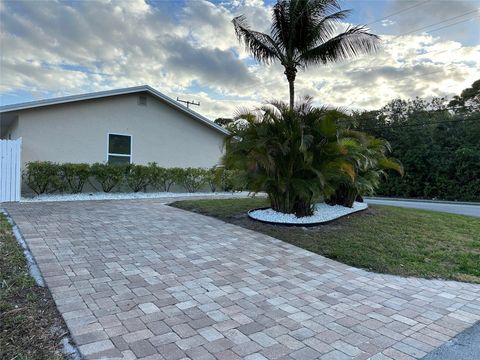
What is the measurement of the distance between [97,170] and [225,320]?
9.83 meters

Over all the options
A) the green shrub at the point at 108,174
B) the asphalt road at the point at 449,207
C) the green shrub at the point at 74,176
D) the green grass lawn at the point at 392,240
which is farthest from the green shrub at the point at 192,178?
the asphalt road at the point at 449,207

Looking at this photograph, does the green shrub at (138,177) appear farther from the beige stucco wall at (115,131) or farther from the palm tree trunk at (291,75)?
the palm tree trunk at (291,75)

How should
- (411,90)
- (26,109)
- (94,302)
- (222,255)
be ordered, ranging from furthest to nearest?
(411,90), (26,109), (222,255), (94,302)

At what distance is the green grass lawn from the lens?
522cm

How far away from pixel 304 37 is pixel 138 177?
857 centimetres

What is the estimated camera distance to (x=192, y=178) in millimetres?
14188

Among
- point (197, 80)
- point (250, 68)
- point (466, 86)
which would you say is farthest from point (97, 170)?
point (466, 86)

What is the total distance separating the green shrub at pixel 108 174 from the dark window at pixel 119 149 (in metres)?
1.25

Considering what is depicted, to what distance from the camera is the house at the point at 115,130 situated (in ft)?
38.7

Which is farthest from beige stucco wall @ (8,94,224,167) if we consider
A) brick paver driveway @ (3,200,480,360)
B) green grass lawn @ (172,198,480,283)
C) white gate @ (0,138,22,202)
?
brick paver driveway @ (3,200,480,360)

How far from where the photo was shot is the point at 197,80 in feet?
54.6

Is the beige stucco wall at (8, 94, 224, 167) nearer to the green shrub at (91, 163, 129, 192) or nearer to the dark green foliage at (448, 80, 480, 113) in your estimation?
the green shrub at (91, 163, 129, 192)

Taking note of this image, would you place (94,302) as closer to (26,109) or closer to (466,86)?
(26,109)

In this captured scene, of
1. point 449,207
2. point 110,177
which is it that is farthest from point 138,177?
point 449,207
